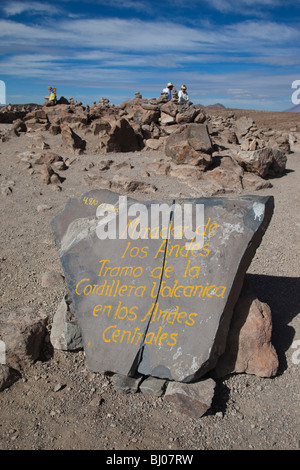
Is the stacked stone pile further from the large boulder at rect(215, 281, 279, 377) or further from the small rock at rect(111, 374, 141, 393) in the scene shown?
the small rock at rect(111, 374, 141, 393)

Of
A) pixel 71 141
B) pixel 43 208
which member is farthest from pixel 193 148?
pixel 43 208

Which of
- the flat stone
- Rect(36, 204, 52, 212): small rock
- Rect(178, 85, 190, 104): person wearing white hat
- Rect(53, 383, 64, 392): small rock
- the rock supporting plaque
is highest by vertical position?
Rect(178, 85, 190, 104): person wearing white hat

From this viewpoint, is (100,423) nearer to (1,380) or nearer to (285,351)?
(1,380)

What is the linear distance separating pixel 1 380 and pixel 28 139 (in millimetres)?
10084

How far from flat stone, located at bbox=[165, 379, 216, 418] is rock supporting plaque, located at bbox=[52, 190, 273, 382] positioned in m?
0.09

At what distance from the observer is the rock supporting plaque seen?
2854 millimetres

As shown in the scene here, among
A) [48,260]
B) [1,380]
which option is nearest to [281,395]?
[1,380]

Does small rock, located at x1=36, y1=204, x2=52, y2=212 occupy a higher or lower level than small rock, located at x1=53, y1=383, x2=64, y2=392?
higher

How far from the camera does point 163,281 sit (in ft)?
10.2

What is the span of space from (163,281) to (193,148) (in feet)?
22.0

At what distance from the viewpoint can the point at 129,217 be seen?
11.4 ft

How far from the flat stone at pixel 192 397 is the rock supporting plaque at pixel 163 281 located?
0.09 m

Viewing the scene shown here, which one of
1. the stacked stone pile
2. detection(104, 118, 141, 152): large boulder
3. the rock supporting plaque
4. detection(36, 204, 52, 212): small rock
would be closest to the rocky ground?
the rock supporting plaque

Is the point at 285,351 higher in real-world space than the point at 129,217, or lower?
lower
